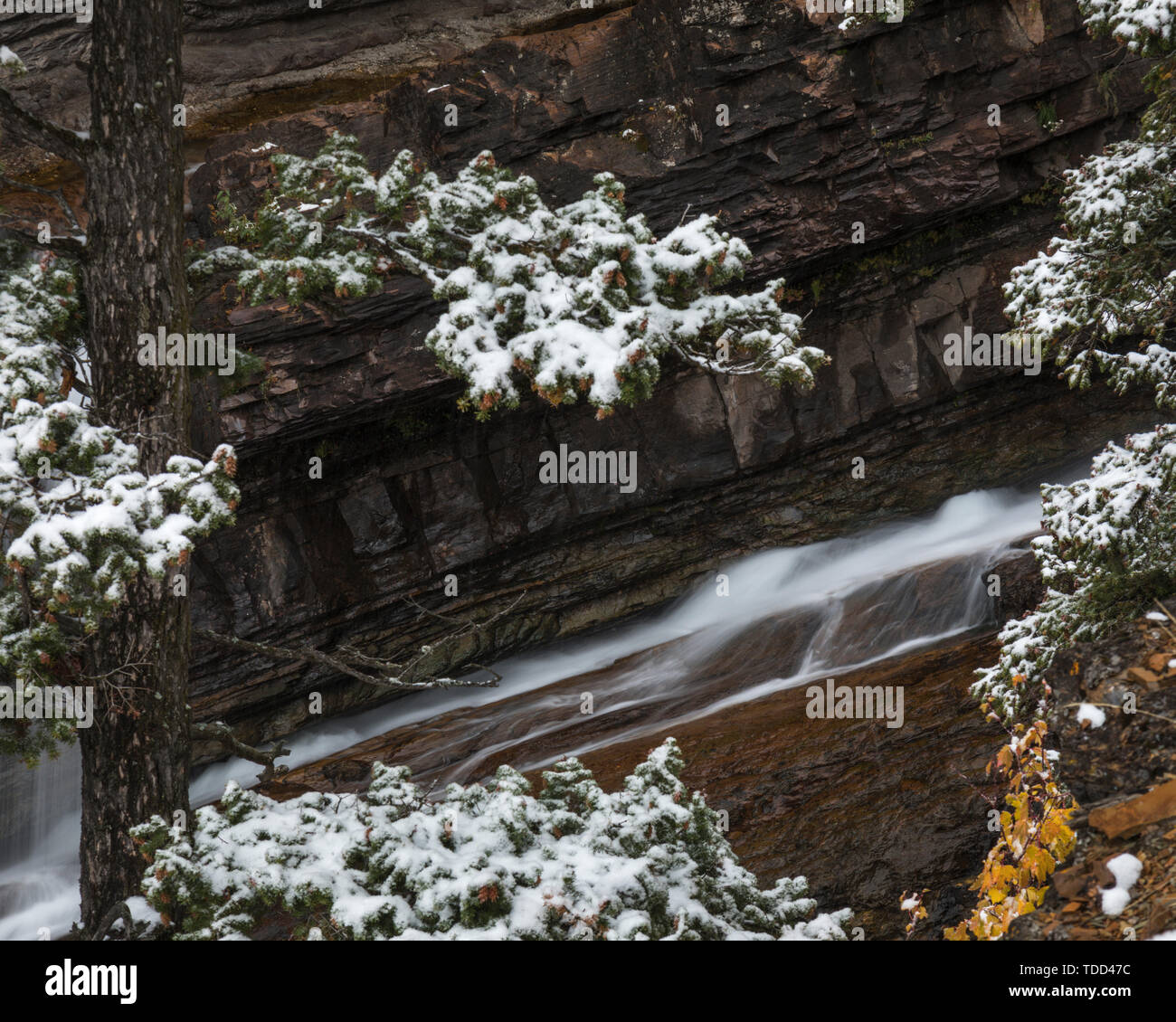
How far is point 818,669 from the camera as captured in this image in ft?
38.1

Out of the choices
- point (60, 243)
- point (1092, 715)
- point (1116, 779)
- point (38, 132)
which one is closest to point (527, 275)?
point (60, 243)

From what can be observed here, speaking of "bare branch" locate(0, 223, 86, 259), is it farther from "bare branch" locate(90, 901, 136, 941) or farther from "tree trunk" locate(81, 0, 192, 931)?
"bare branch" locate(90, 901, 136, 941)

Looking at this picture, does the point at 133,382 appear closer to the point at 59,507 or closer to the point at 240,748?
the point at 59,507

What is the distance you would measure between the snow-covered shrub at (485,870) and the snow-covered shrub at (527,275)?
79.4 inches

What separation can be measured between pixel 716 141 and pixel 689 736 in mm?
7615

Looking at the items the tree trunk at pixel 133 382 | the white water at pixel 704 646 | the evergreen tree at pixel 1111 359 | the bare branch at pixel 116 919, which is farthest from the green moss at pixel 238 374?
the white water at pixel 704 646

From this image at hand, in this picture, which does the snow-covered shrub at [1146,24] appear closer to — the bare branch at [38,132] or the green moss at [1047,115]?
the bare branch at [38,132]

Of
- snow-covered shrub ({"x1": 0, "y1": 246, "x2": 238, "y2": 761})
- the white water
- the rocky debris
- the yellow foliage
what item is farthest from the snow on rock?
the white water

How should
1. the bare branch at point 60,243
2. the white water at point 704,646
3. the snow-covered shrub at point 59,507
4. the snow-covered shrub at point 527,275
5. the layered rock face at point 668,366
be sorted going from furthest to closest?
1. the layered rock face at point 668,366
2. the white water at point 704,646
3. the bare branch at point 60,243
4. the snow-covered shrub at point 527,275
5. the snow-covered shrub at point 59,507

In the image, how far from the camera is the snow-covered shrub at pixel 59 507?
14.9ft

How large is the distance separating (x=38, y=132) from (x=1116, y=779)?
632 cm

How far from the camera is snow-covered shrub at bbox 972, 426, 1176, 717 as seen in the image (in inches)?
225

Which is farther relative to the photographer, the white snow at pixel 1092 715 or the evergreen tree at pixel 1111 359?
the evergreen tree at pixel 1111 359

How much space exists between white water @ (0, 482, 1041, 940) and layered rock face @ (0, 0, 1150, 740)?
0.45m
